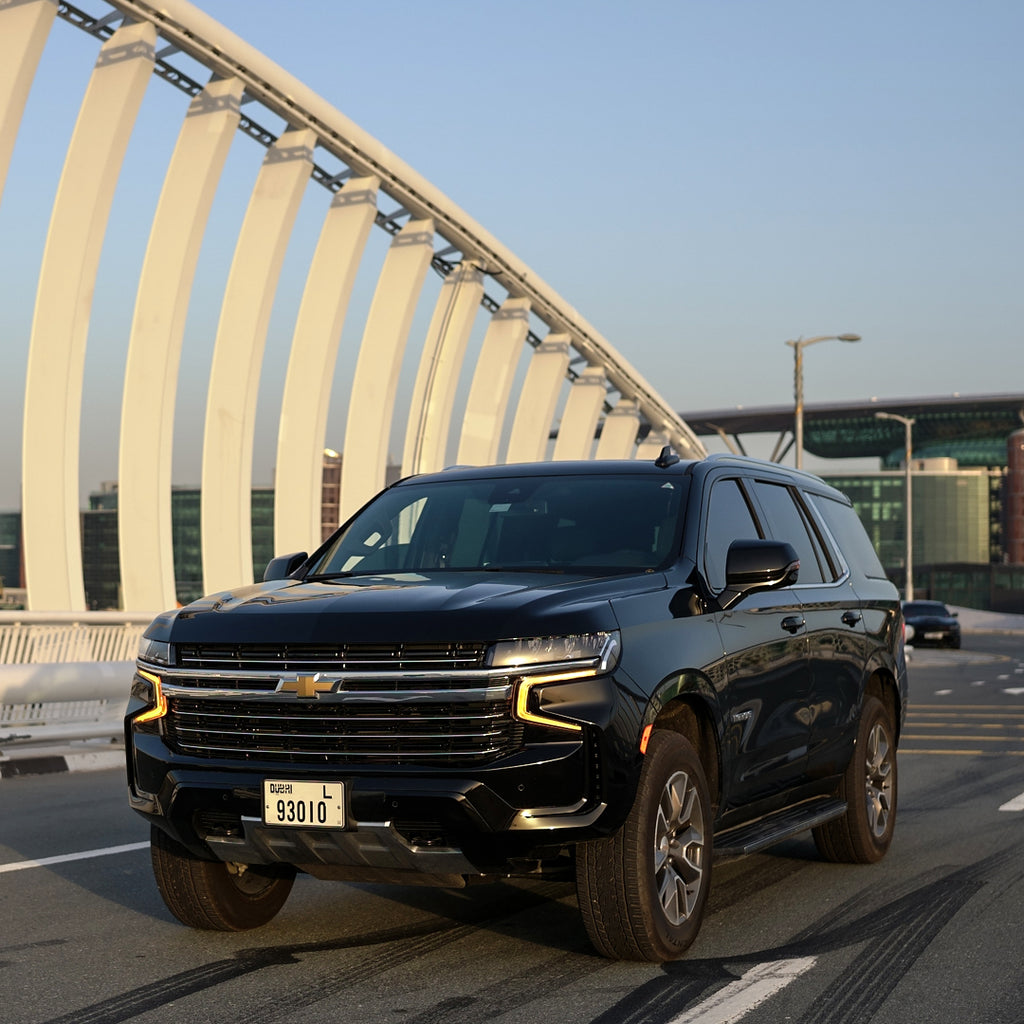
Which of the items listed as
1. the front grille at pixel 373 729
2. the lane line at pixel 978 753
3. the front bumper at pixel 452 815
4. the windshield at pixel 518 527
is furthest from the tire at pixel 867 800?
the lane line at pixel 978 753

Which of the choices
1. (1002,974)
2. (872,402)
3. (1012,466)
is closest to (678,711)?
(1002,974)

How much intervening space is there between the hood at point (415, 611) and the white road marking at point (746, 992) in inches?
51.5

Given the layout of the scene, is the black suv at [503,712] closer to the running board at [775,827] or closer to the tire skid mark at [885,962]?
the running board at [775,827]

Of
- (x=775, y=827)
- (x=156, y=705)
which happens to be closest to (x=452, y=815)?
(x=156, y=705)

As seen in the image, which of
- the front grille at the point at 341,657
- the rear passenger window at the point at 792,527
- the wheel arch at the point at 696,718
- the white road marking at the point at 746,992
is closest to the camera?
the white road marking at the point at 746,992

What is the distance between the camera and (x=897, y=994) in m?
5.07

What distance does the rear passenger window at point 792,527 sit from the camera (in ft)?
24.7

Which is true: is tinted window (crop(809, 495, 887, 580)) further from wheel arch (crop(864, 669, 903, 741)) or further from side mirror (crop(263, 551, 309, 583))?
side mirror (crop(263, 551, 309, 583))

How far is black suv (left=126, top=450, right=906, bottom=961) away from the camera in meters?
5.07

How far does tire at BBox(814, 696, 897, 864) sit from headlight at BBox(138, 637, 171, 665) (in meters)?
3.76

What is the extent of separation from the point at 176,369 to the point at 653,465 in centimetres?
1140

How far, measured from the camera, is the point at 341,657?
5238 millimetres

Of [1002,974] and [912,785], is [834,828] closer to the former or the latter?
[1002,974]

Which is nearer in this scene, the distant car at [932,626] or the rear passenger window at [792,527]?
the rear passenger window at [792,527]
